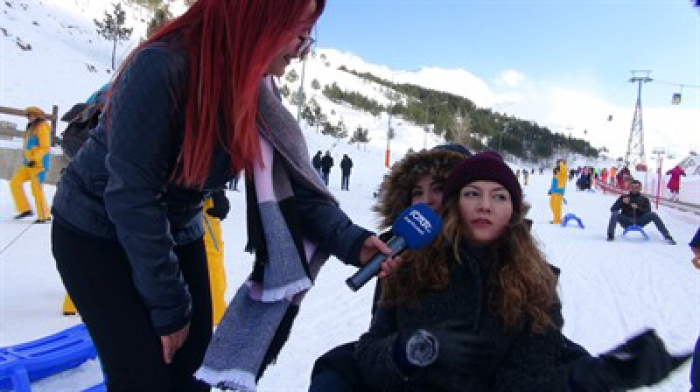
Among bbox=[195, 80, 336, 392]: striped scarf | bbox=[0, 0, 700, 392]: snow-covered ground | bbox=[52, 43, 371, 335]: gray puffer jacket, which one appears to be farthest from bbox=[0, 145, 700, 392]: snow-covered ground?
bbox=[52, 43, 371, 335]: gray puffer jacket

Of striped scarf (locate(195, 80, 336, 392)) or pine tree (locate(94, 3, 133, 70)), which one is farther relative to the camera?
pine tree (locate(94, 3, 133, 70))

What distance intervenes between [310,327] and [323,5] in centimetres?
300

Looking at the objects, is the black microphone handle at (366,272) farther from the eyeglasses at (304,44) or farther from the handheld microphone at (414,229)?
the eyeglasses at (304,44)

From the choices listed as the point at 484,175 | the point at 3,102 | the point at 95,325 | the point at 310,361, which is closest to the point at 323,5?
the point at 484,175

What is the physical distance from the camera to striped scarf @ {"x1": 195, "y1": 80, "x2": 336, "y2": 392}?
63.4 inches

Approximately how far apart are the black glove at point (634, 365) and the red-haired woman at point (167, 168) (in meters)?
0.72

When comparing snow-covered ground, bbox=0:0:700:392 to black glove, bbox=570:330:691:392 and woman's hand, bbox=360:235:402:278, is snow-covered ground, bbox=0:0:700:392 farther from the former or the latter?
woman's hand, bbox=360:235:402:278

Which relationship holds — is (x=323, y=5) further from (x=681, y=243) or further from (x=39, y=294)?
(x=681, y=243)

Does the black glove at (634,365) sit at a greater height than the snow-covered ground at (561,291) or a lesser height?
greater

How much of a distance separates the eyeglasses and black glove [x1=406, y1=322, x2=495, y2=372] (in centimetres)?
98

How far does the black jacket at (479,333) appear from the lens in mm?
1792

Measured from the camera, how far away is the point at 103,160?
1.47m

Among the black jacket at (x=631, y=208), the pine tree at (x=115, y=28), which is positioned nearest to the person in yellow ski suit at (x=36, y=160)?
the black jacket at (x=631, y=208)

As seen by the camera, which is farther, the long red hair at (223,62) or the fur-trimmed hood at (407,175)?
the fur-trimmed hood at (407,175)
